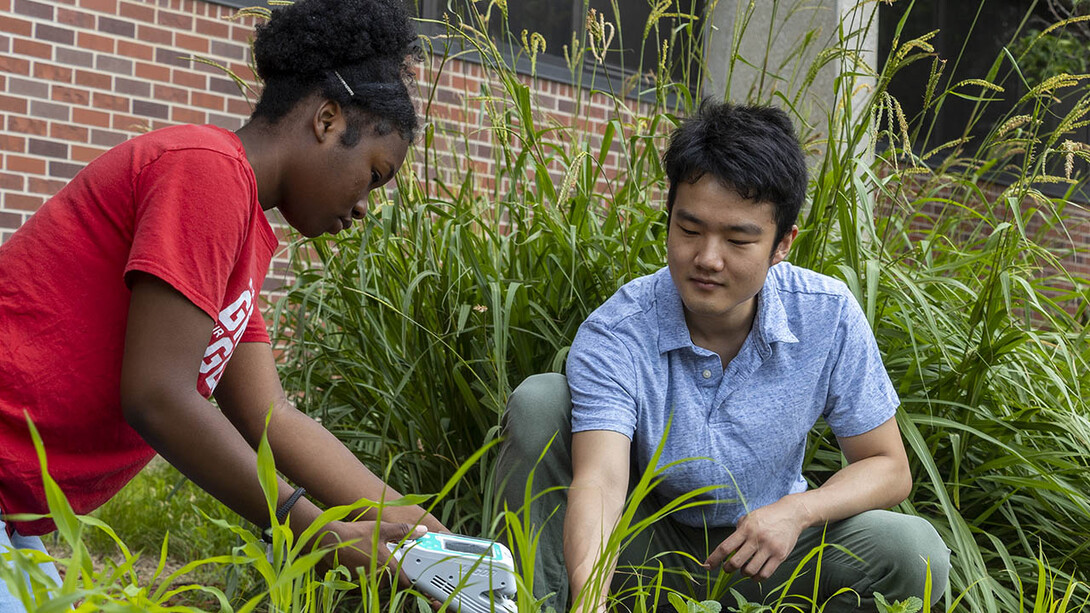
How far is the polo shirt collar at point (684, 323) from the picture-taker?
2236mm

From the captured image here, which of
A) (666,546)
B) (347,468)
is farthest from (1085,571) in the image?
(347,468)

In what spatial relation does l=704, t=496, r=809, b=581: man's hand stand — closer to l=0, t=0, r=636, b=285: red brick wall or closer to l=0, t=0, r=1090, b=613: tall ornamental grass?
l=0, t=0, r=1090, b=613: tall ornamental grass

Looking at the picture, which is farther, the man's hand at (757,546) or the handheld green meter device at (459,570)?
the man's hand at (757,546)

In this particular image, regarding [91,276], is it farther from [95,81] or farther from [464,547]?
[95,81]

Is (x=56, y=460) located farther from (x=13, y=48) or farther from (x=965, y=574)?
(x=13, y=48)

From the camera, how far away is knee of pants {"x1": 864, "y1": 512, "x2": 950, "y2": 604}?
2.07m

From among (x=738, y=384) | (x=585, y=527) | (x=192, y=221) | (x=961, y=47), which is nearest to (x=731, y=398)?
(x=738, y=384)

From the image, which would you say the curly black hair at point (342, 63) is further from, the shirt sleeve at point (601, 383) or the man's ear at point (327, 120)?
the shirt sleeve at point (601, 383)

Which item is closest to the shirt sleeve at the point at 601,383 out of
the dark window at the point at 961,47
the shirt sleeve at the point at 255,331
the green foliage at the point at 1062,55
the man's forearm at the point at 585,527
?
the man's forearm at the point at 585,527

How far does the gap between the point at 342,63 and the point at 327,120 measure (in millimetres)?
112

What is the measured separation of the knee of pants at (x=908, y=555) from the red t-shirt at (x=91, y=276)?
129 cm

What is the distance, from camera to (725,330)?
7.52 feet

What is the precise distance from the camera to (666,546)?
90.0 inches

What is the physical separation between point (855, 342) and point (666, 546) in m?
0.58
